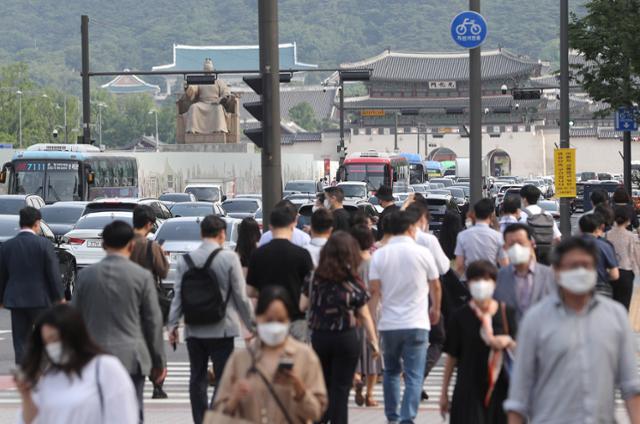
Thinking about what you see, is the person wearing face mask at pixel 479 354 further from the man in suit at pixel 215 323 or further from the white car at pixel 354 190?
the white car at pixel 354 190

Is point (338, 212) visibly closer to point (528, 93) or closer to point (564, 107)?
point (564, 107)

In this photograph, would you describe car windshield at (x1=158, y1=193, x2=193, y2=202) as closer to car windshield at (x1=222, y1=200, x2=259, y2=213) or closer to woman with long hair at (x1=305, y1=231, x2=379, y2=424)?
car windshield at (x1=222, y1=200, x2=259, y2=213)

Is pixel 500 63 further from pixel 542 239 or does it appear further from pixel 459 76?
pixel 542 239

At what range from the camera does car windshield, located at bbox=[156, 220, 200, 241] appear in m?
23.8

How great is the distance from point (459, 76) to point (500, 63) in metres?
3.46

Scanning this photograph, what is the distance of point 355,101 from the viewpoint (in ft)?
418

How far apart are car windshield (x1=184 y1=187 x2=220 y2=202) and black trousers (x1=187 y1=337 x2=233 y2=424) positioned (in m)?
42.5

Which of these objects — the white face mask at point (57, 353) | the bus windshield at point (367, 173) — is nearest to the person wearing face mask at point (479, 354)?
the white face mask at point (57, 353)

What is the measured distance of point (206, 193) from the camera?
5456cm

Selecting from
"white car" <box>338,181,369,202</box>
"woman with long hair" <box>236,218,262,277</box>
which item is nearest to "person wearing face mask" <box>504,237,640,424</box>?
"woman with long hair" <box>236,218,262,277</box>

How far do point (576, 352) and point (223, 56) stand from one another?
175367 millimetres

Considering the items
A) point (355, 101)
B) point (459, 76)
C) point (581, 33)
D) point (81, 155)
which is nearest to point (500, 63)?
point (459, 76)

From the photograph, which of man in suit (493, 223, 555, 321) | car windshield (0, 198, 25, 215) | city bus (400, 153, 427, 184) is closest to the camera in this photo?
man in suit (493, 223, 555, 321)

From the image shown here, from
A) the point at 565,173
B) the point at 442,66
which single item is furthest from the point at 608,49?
the point at 442,66
